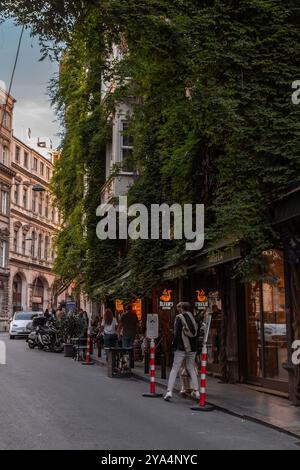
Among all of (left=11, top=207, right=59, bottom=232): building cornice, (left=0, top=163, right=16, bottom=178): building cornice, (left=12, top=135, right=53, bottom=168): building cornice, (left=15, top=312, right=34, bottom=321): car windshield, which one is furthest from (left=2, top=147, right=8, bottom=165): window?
(left=15, top=312, right=34, bottom=321): car windshield

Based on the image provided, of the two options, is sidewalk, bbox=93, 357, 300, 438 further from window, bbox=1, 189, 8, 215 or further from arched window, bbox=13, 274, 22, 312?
window, bbox=1, 189, 8, 215

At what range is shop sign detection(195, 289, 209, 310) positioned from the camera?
58.4ft

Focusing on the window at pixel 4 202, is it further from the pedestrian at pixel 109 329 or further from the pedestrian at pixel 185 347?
the pedestrian at pixel 185 347

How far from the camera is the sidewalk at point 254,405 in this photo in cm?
930

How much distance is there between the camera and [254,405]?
1112 centimetres

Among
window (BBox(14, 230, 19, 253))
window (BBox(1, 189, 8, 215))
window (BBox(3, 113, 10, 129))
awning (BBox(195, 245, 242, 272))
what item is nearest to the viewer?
awning (BBox(195, 245, 242, 272))

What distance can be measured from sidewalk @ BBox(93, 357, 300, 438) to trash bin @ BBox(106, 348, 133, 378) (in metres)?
1.69

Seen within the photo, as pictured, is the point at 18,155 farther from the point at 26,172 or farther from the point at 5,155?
the point at 5,155

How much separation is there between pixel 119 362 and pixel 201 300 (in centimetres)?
320

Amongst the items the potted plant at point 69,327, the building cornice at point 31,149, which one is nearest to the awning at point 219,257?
the potted plant at point 69,327

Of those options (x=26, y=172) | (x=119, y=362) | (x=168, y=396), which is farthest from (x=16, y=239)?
(x=168, y=396)

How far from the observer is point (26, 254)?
68.6 meters

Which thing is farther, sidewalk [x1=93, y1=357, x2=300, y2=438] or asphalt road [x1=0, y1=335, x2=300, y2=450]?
sidewalk [x1=93, y1=357, x2=300, y2=438]
